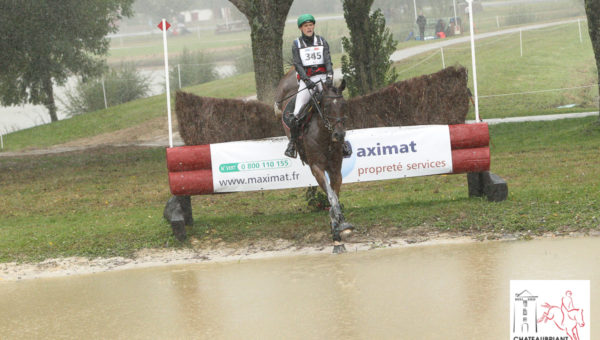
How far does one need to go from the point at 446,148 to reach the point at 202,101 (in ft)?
14.5

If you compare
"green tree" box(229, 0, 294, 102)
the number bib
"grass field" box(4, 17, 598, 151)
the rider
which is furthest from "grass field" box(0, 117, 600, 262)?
"grass field" box(4, 17, 598, 151)

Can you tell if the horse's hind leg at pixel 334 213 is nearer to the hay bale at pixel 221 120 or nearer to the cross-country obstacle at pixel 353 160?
the cross-country obstacle at pixel 353 160

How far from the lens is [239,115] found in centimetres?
1458

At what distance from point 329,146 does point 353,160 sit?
1569 mm

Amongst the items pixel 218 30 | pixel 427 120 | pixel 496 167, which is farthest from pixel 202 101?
pixel 218 30

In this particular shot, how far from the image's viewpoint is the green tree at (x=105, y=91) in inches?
2148

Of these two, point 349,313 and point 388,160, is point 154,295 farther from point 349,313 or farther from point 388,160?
point 388,160

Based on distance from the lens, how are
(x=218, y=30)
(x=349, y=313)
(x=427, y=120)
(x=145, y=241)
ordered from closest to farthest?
(x=349, y=313) → (x=145, y=241) → (x=427, y=120) → (x=218, y=30)

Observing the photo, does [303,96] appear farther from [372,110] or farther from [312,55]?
[372,110]

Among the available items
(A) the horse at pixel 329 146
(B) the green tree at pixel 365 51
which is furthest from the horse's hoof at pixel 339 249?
(B) the green tree at pixel 365 51

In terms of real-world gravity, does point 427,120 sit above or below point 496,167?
above

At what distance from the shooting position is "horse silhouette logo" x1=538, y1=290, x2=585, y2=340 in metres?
6.59

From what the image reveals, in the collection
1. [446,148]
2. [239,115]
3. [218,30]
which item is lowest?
[446,148]

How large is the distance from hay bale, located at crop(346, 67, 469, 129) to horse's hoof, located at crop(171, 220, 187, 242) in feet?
11.6
